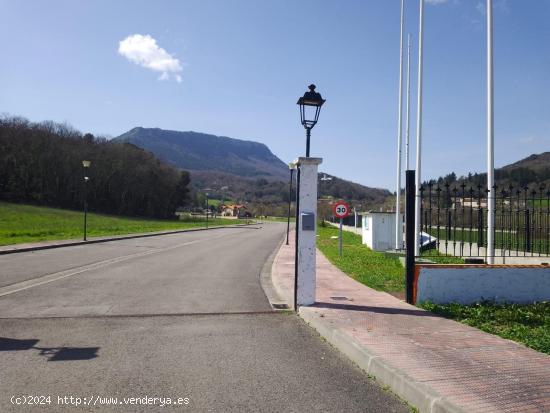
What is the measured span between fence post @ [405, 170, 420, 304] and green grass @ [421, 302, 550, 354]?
0.45 meters

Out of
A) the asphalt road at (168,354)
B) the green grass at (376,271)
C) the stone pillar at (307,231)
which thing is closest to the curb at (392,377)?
the asphalt road at (168,354)

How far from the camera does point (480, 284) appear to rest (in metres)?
8.98

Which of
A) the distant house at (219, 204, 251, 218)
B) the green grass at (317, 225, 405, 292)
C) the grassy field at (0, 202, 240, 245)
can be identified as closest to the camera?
the green grass at (317, 225, 405, 292)

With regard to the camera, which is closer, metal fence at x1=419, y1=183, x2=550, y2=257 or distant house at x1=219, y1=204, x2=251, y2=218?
metal fence at x1=419, y1=183, x2=550, y2=257

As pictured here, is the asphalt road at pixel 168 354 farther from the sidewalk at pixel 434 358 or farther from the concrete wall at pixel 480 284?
the concrete wall at pixel 480 284

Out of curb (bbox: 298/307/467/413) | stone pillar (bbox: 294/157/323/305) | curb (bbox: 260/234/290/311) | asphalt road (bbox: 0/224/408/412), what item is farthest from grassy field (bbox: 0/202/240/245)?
curb (bbox: 298/307/467/413)

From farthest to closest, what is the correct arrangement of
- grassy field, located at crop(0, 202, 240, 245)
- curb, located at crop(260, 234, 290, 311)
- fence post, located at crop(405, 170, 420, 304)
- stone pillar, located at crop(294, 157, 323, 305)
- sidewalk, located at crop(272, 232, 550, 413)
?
grassy field, located at crop(0, 202, 240, 245) → curb, located at crop(260, 234, 290, 311) → fence post, located at crop(405, 170, 420, 304) → stone pillar, located at crop(294, 157, 323, 305) → sidewalk, located at crop(272, 232, 550, 413)

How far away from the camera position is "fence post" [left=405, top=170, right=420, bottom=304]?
866 centimetres

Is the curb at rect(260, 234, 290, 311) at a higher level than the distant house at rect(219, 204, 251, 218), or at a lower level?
lower

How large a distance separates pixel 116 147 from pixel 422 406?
102361 millimetres

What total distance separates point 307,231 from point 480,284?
3406 millimetres

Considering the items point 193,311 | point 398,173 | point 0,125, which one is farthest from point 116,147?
point 193,311

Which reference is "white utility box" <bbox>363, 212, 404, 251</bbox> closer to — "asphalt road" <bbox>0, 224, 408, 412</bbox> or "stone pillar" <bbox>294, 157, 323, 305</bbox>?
"asphalt road" <bbox>0, 224, 408, 412</bbox>

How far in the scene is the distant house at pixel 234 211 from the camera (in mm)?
145900
